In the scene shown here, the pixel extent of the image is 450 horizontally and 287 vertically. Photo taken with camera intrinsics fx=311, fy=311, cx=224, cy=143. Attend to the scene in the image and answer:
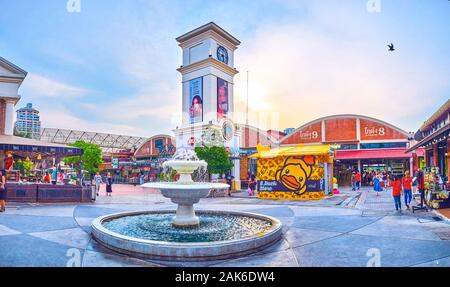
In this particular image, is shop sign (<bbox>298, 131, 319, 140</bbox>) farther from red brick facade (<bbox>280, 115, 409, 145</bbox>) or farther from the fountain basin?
the fountain basin

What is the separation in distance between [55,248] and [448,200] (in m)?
13.6

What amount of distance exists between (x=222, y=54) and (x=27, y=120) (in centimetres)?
3672

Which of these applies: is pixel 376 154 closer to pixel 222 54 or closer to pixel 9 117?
pixel 222 54

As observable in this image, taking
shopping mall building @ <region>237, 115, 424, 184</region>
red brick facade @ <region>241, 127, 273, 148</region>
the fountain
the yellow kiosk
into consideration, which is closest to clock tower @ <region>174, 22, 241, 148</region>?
red brick facade @ <region>241, 127, 273, 148</region>

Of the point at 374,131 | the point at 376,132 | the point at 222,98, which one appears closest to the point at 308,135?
the point at 374,131

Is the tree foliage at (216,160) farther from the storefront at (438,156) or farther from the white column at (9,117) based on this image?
the white column at (9,117)

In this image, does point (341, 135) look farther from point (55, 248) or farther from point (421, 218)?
point (55, 248)

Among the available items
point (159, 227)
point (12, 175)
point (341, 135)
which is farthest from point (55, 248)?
point (341, 135)

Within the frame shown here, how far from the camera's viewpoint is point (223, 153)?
2502 cm

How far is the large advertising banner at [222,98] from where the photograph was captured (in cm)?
3484

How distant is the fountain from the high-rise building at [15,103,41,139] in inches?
1974

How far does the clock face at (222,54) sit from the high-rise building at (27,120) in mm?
Result: 33490

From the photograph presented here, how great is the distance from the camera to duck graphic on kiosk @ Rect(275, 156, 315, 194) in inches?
741
